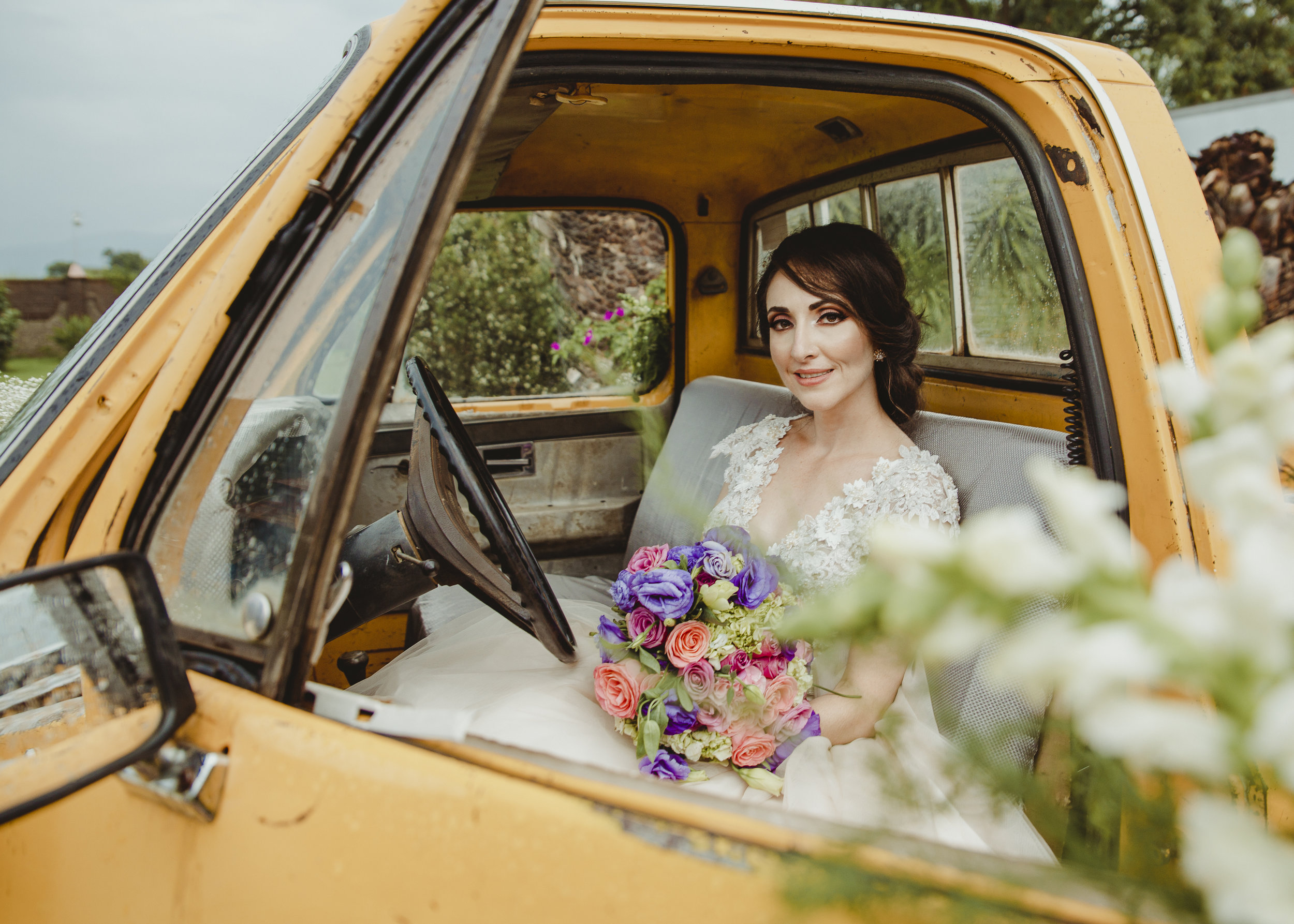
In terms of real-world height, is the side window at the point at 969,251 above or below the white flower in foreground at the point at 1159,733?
above

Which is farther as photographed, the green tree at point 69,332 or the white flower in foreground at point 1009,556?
the green tree at point 69,332

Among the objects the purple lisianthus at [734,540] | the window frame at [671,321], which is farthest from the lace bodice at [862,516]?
the window frame at [671,321]

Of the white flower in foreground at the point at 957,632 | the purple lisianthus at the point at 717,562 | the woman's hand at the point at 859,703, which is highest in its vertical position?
the white flower in foreground at the point at 957,632

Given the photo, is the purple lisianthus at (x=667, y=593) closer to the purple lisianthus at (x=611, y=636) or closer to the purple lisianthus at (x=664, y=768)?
the purple lisianthus at (x=611, y=636)

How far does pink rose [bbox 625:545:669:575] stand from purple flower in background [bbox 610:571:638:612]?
0.29ft

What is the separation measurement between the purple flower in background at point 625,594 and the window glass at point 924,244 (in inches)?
55.0

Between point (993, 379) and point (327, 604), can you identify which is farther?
point (993, 379)

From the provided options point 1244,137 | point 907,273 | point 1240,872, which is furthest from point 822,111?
point 1244,137

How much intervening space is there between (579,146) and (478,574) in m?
1.91

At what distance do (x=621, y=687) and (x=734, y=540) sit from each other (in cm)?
44

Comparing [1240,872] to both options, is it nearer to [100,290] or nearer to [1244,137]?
[1244,137]

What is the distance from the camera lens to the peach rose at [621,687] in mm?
1429

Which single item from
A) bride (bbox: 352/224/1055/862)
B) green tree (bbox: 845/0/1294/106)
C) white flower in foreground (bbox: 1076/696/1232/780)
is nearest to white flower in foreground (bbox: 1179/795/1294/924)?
white flower in foreground (bbox: 1076/696/1232/780)

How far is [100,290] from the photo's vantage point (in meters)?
13.4
